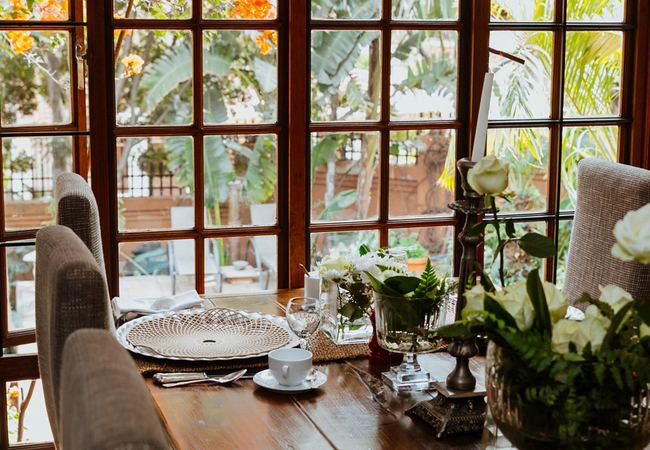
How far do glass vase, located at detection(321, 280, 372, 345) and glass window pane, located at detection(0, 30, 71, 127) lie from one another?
46.2 inches

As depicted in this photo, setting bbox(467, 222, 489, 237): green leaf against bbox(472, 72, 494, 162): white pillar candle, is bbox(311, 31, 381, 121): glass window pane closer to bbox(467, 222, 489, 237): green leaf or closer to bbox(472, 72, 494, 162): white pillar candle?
bbox(472, 72, 494, 162): white pillar candle

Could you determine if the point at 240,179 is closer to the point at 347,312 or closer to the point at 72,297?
the point at 347,312

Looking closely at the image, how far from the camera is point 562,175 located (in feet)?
9.99

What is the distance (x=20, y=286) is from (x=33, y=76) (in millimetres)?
670

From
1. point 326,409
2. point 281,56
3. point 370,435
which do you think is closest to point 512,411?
point 370,435

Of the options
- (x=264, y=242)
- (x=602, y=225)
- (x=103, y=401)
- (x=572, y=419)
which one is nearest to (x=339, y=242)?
(x=264, y=242)

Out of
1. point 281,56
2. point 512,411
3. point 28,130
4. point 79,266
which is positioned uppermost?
point 281,56

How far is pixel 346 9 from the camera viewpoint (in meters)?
2.69

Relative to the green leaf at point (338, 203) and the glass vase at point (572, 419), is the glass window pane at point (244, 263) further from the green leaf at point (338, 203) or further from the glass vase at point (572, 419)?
the glass vase at point (572, 419)

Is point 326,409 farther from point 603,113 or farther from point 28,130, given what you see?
point 603,113

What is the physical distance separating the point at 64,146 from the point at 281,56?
77 cm

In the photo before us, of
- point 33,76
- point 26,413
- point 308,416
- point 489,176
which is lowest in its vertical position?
point 26,413

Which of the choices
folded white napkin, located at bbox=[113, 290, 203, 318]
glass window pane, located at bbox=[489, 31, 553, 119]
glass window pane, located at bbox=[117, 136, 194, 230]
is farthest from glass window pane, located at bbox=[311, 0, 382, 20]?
folded white napkin, located at bbox=[113, 290, 203, 318]

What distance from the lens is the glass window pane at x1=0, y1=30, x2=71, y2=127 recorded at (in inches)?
94.7
